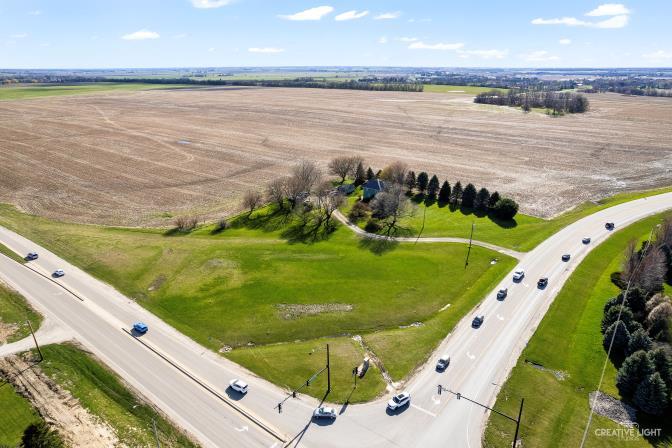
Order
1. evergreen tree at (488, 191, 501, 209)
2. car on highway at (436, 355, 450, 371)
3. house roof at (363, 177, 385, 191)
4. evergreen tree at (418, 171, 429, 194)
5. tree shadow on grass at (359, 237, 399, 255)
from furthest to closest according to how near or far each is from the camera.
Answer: evergreen tree at (418, 171, 429, 194), house roof at (363, 177, 385, 191), evergreen tree at (488, 191, 501, 209), tree shadow on grass at (359, 237, 399, 255), car on highway at (436, 355, 450, 371)

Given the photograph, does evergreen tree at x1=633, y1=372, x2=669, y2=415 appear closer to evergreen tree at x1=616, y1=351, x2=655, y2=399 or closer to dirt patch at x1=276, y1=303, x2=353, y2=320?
evergreen tree at x1=616, y1=351, x2=655, y2=399

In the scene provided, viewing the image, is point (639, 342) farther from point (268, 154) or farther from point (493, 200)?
point (268, 154)

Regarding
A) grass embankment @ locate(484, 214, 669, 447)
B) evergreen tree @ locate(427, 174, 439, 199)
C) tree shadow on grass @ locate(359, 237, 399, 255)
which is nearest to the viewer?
grass embankment @ locate(484, 214, 669, 447)

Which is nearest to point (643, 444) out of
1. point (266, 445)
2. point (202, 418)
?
point (266, 445)

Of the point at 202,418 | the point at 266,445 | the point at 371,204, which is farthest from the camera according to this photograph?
the point at 371,204

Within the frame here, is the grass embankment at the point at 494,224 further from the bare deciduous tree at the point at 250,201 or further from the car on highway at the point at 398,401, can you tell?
the car on highway at the point at 398,401

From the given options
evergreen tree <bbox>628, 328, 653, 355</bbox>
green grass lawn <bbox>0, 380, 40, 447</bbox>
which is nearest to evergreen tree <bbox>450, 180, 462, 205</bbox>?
evergreen tree <bbox>628, 328, 653, 355</bbox>

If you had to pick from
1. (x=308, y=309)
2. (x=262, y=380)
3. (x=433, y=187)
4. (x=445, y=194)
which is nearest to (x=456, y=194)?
(x=445, y=194)

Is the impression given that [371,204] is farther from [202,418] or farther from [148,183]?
[148,183]

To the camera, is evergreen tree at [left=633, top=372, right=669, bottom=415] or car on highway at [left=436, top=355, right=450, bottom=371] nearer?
evergreen tree at [left=633, top=372, right=669, bottom=415]
